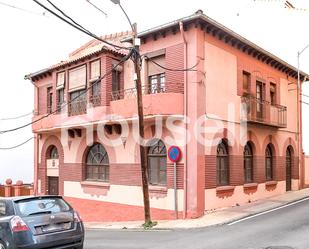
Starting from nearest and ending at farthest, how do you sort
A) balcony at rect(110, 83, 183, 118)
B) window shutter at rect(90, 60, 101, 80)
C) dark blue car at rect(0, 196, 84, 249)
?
dark blue car at rect(0, 196, 84, 249) < balcony at rect(110, 83, 183, 118) < window shutter at rect(90, 60, 101, 80)

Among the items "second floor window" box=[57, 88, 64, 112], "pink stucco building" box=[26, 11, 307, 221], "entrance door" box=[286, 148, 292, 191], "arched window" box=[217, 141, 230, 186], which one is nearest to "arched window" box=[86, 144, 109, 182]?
"pink stucco building" box=[26, 11, 307, 221]

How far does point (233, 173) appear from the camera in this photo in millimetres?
17891

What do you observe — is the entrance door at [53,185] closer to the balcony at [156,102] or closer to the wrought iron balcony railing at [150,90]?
the wrought iron balcony railing at [150,90]

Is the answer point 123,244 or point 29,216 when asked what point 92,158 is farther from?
point 29,216

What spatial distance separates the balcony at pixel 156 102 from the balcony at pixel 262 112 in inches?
146

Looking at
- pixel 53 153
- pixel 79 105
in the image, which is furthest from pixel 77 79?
pixel 53 153

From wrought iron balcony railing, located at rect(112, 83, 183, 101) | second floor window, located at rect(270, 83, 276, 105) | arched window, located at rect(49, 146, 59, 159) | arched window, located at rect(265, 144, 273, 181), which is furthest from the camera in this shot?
arched window, located at rect(49, 146, 59, 159)

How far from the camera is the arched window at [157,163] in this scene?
16.9 metres

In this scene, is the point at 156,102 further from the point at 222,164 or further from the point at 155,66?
the point at 222,164

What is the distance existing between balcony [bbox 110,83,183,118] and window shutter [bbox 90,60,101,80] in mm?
1985

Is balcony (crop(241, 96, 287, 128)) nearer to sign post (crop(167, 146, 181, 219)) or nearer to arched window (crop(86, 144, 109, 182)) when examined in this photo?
sign post (crop(167, 146, 181, 219))

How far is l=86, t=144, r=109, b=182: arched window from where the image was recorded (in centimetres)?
1977

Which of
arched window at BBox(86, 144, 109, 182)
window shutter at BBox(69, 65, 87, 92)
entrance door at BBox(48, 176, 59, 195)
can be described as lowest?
entrance door at BBox(48, 176, 59, 195)

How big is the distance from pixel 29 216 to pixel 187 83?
9208 millimetres
